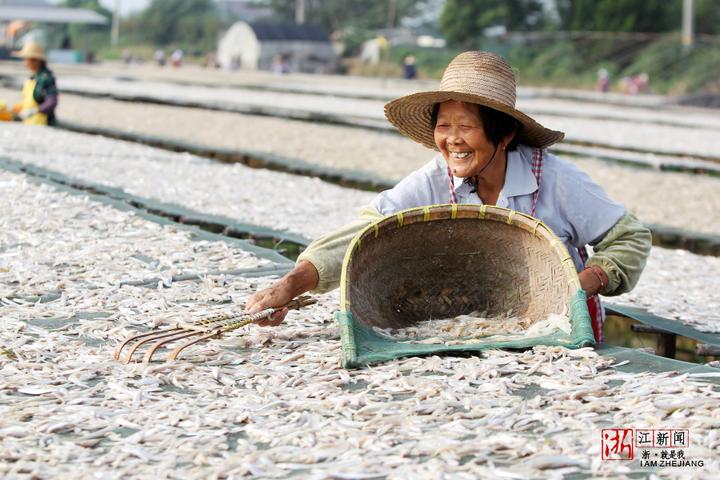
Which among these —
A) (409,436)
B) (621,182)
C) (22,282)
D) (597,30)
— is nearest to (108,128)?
(621,182)

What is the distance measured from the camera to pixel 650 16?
3859cm

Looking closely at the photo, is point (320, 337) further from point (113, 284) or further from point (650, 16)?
point (650, 16)

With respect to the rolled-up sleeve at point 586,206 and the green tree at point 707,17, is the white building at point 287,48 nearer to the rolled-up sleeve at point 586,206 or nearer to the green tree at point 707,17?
the green tree at point 707,17

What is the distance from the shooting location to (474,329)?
3309mm

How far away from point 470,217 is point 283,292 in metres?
0.64

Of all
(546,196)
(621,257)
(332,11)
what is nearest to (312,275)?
(546,196)

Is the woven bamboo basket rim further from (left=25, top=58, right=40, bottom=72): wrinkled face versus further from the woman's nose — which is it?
(left=25, top=58, right=40, bottom=72): wrinkled face

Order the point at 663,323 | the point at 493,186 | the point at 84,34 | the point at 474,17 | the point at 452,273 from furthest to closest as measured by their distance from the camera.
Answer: the point at 84,34 < the point at 474,17 < the point at 663,323 < the point at 452,273 < the point at 493,186

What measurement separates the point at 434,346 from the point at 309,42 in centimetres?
4761

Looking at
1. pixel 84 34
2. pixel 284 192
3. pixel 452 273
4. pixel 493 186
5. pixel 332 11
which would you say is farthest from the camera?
pixel 84 34

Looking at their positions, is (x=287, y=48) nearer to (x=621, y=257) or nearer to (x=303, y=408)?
(x=621, y=257)

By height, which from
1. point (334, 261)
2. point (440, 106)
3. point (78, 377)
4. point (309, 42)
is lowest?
point (78, 377)

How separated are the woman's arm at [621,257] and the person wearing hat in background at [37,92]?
956cm

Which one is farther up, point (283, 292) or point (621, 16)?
point (621, 16)
